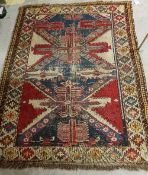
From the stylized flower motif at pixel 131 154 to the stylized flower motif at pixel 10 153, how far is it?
69 cm

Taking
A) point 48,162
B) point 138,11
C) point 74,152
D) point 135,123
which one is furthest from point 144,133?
point 138,11

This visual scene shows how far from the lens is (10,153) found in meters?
1.87

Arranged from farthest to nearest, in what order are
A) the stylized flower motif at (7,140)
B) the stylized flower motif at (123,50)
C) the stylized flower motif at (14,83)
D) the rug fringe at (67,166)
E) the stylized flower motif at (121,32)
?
the stylized flower motif at (121,32)
the stylized flower motif at (123,50)
the stylized flower motif at (14,83)
the stylized flower motif at (7,140)
the rug fringe at (67,166)

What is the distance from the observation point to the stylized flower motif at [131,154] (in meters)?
1.81

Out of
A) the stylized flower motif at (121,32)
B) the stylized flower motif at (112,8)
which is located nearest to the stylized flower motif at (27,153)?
the stylized flower motif at (121,32)

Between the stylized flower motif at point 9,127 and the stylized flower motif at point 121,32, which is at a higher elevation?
the stylized flower motif at point 121,32

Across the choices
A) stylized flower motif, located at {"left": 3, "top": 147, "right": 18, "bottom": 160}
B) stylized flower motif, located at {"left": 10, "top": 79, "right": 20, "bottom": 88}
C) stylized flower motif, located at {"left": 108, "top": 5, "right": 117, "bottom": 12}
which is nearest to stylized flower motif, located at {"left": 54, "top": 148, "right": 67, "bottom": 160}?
stylized flower motif, located at {"left": 3, "top": 147, "right": 18, "bottom": 160}

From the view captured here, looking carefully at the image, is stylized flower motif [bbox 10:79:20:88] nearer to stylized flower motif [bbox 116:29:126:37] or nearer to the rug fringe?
the rug fringe

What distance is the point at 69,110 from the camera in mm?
2031

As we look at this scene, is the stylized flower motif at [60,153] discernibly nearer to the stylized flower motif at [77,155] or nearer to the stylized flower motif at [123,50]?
the stylized flower motif at [77,155]

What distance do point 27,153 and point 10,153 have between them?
0.11 meters

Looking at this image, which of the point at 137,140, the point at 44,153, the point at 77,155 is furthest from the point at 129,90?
the point at 44,153

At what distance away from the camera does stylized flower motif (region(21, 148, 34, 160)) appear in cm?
185

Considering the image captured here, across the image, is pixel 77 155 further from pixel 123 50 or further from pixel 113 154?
pixel 123 50
